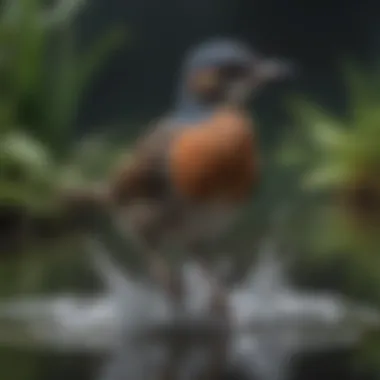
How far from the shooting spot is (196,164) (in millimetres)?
991

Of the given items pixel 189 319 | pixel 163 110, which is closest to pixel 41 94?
pixel 163 110

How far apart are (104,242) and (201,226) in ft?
0.29

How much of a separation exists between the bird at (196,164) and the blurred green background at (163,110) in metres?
0.01

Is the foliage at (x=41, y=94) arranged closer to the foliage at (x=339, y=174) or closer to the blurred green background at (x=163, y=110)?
the blurred green background at (x=163, y=110)

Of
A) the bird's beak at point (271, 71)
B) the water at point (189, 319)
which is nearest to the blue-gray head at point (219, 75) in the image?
the bird's beak at point (271, 71)

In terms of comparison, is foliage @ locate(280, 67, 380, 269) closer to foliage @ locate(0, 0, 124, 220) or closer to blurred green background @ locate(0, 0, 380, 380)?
blurred green background @ locate(0, 0, 380, 380)

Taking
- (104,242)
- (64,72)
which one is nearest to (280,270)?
(104,242)

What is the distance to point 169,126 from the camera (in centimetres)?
101

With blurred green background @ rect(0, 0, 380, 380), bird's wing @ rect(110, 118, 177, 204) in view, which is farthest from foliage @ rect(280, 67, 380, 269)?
bird's wing @ rect(110, 118, 177, 204)

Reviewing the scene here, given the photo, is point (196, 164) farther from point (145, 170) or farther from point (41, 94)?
point (41, 94)

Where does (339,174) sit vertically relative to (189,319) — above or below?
above

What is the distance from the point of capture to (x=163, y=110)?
3.33 feet

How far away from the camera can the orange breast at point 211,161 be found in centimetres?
99

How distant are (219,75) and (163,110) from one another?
0.06m
